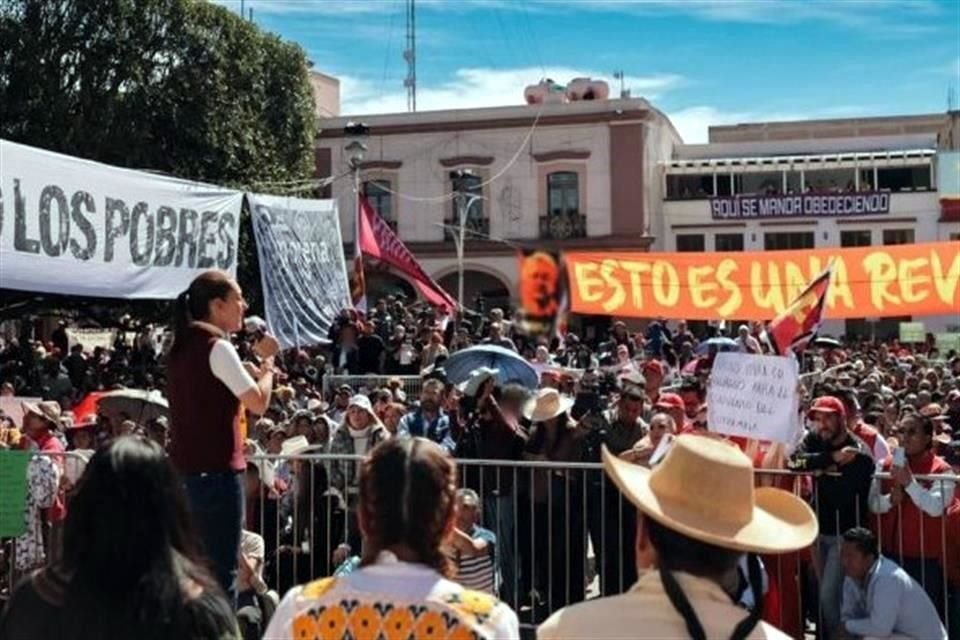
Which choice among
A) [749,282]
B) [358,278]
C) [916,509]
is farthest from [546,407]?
[358,278]

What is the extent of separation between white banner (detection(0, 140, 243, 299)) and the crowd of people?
1129 mm

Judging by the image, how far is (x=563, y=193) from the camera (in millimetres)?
39969

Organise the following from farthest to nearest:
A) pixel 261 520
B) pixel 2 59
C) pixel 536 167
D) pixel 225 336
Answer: pixel 536 167, pixel 2 59, pixel 261 520, pixel 225 336

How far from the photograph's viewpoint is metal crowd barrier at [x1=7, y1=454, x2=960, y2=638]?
696cm

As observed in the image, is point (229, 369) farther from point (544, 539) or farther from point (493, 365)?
point (493, 365)

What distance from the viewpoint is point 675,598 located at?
8.16 ft

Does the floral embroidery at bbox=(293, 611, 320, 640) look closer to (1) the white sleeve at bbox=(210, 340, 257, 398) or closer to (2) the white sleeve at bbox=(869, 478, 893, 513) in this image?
(1) the white sleeve at bbox=(210, 340, 257, 398)

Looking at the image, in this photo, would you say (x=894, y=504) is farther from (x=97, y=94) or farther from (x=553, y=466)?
(x=97, y=94)

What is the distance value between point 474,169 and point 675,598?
1497 inches

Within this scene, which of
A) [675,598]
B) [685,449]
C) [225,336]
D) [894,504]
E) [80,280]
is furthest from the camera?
[80,280]

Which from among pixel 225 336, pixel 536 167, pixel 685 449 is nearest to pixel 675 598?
pixel 685 449

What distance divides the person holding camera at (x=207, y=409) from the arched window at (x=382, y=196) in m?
36.8

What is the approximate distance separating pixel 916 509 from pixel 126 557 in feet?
17.6

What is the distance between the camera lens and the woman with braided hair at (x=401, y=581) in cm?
266
